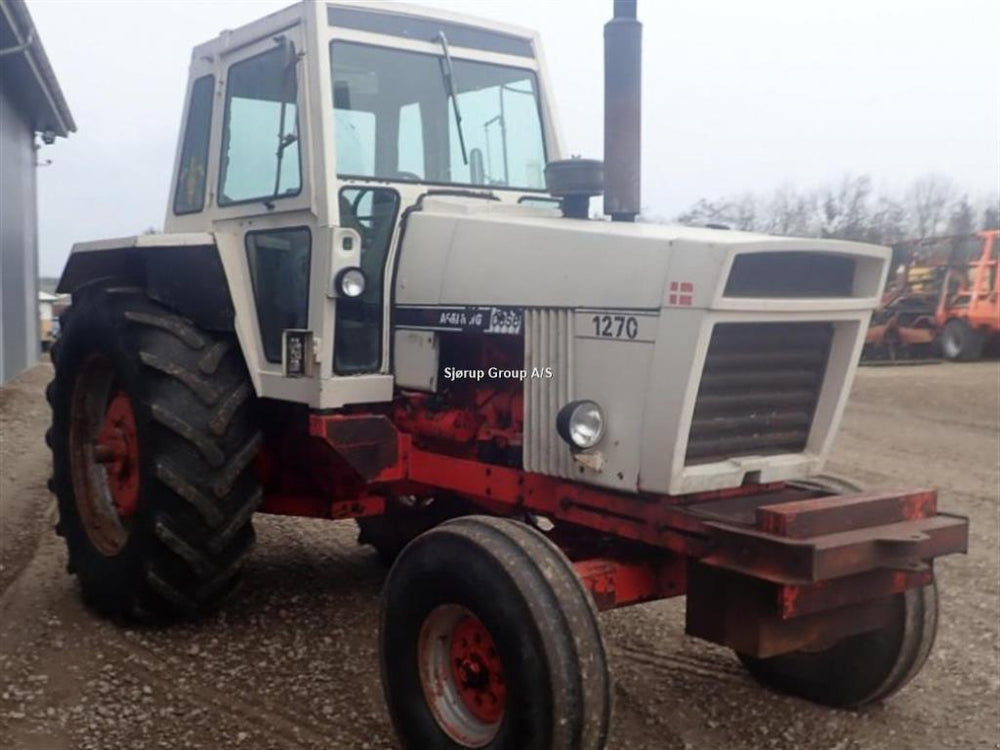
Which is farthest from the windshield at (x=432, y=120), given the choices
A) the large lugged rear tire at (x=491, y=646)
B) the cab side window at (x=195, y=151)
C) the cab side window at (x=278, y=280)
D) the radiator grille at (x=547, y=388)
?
the large lugged rear tire at (x=491, y=646)

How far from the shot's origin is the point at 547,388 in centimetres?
438

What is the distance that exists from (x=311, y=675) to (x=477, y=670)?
1304 mm

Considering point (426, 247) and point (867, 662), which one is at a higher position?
point (426, 247)

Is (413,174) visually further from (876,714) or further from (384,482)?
(876,714)

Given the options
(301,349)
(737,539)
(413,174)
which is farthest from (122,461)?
(737,539)

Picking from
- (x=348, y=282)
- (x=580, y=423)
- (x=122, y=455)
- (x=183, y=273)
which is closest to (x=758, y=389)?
(x=580, y=423)

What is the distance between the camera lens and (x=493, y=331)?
14.9 feet

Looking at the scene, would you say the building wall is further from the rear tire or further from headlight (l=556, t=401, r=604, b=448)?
the rear tire

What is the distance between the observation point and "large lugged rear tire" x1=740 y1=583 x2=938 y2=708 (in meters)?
4.43

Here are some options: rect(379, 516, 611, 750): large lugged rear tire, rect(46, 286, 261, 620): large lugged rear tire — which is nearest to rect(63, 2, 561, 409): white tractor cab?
rect(46, 286, 261, 620): large lugged rear tire

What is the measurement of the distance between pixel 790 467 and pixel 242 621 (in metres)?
2.86

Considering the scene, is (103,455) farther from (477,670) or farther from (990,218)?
(990,218)

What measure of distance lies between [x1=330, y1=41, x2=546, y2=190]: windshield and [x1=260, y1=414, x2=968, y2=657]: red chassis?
1.21 metres

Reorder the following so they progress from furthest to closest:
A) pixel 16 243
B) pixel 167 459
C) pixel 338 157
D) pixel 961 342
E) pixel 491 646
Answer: pixel 961 342 < pixel 16 243 < pixel 167 459 < pixel 338 157 < pixel 491 646
